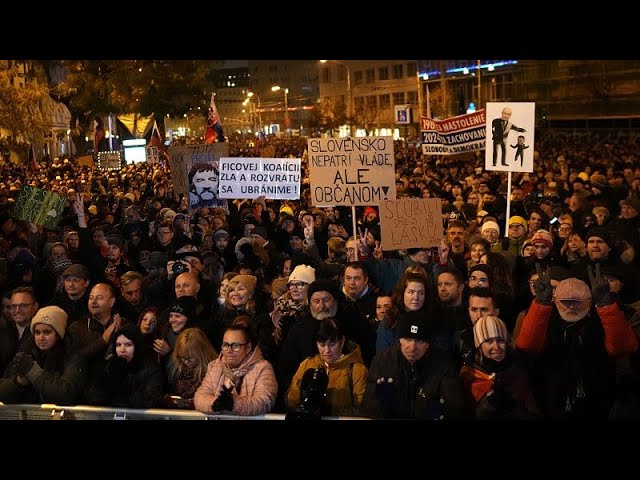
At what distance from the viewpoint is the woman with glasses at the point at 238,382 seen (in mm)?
5289

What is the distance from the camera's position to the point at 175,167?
47.9 feet

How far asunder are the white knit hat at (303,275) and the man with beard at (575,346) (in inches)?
79.6

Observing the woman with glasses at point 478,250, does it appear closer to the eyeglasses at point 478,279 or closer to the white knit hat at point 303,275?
the eyeglasses at point 478,279

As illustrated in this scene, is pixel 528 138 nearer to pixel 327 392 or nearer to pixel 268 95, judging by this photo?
pixel 327 392

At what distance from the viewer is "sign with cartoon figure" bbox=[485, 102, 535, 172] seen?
460 inches

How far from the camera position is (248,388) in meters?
5.51

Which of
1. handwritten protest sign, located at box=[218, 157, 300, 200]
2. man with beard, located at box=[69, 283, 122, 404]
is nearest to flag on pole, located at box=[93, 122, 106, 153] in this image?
handwritten protest sign, located at box=[218, 157, 300, 200]

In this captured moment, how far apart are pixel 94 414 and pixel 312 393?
124 centimetres

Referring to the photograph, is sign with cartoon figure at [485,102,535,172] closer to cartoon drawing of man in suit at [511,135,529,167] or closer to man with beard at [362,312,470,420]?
cartoon drawing of man in suit at [511,135,529,167]

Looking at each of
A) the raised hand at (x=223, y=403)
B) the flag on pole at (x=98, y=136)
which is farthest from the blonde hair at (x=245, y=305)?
the flag on pole at (x=98, y=136)

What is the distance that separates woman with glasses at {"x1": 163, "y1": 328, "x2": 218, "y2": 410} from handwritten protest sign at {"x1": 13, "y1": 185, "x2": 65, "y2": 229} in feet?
17.2

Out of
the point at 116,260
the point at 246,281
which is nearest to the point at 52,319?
the point at 246,281

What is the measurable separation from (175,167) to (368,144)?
17.8 ft

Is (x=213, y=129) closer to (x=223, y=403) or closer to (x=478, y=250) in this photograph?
(x=478, y=250)
